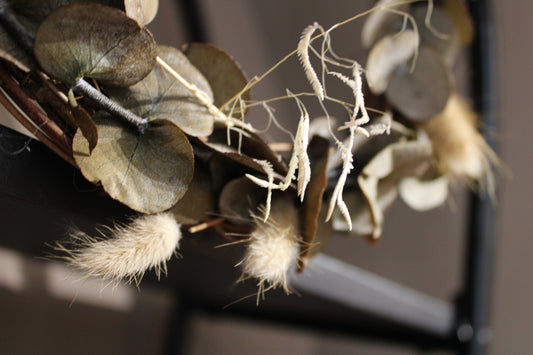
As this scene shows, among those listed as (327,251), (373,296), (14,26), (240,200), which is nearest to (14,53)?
(14,26)

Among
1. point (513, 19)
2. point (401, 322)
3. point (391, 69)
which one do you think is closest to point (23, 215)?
point (391, 69)

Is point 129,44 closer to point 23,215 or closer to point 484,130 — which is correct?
point 23,215

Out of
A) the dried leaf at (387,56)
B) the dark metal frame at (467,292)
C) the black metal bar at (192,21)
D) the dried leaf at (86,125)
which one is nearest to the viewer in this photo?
the dried leaf at (86,125)

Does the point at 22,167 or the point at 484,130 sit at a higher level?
the point at 484,130

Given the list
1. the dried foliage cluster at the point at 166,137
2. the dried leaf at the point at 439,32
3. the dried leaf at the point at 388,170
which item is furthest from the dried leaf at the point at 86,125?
the dried leaf at the point at 439,32

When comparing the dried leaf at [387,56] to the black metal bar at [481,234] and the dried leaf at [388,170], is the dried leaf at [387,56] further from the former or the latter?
the black metal bar at [481,234]

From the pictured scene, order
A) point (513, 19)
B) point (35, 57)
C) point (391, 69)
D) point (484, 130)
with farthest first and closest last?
point (513, 19)
point (484, 130)
point (391, 69)
point (35, 57)

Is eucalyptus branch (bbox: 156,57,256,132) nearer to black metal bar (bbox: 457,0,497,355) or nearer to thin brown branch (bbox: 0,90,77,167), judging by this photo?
thin brown branch (bbox: 0,90,77,167)
